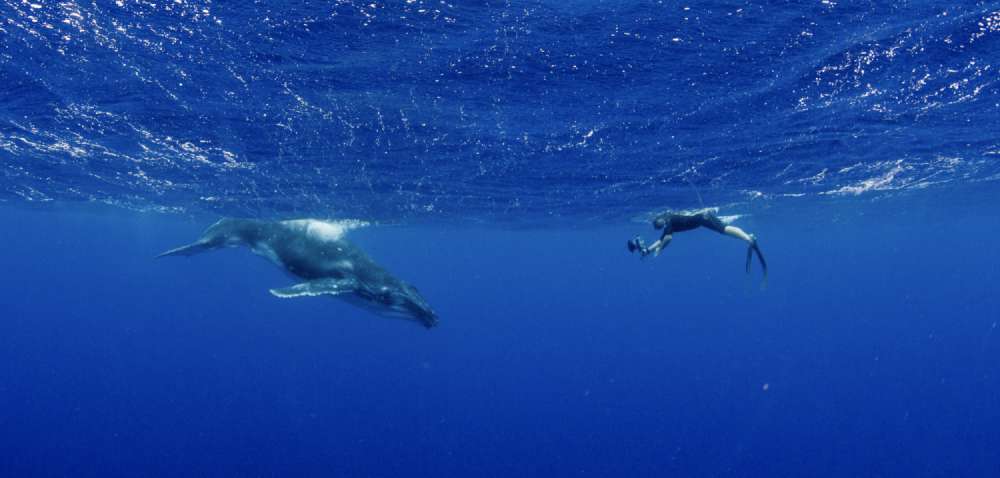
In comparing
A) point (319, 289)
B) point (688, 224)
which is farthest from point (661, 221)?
point (319, 289)

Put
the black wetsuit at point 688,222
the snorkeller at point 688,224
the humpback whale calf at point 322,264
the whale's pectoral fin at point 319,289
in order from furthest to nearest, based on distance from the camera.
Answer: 1. the black wetsuit at point 688,222
2. the snorkeller at point 688,224
3. the humpback whale calf at point 322,264
4. the whale's pectoral fin at point 319,289

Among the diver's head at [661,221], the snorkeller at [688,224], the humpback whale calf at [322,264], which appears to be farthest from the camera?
the diver's head at [661,221]

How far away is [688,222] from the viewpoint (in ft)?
30.9

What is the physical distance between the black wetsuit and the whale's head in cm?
385

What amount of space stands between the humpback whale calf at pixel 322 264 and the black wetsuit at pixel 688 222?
12.9ft

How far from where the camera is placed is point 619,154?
18938mm

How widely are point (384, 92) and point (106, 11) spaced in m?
5.02

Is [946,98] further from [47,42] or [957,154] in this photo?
[47,42]

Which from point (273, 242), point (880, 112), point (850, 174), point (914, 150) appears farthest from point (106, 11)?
point (850, 174)

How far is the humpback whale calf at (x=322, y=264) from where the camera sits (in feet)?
28.5

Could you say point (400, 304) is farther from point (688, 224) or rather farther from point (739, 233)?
point (739, 233)

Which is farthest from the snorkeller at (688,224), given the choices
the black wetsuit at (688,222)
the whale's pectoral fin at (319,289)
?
the whale's pectoral fin at (319,289)

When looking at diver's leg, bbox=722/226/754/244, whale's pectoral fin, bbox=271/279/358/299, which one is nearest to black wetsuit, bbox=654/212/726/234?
diver's leg, bbox=722/226/754/244

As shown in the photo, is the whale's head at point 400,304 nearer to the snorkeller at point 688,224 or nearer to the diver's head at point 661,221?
the snorkeller at point 688,224
